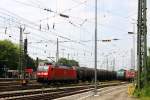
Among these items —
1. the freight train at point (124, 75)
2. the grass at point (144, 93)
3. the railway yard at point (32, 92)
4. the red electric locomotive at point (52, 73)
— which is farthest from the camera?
the freight train at point (124, 75)

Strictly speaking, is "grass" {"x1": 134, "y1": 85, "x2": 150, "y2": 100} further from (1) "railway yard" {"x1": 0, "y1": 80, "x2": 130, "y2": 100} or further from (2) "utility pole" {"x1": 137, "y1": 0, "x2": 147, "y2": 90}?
(1) "railway yard" {"x1": 0, "y1": 80, "x2": 130, "y2": 100}

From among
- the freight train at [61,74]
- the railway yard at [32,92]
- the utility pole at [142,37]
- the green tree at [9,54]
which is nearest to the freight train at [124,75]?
the freight train at [61,74]

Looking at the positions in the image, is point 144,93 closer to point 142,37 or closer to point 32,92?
point 142,37

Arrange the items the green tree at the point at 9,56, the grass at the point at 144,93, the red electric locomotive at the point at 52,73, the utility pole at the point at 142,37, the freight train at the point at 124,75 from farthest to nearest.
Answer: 1. the green tree at the point at 9,56
2. the freight train at the point at 124,75
3. the red electric locomotive at the point at 52,73
4. the utility pole at the point at 142,37
5. the grass at the point at 144,93

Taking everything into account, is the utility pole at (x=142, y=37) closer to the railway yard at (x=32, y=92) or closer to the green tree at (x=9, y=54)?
the railway yard at (x=32, y=92)

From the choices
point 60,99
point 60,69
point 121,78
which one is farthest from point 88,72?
point 60,99

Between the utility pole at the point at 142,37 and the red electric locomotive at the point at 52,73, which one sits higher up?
the utility pole at the point at 142,37

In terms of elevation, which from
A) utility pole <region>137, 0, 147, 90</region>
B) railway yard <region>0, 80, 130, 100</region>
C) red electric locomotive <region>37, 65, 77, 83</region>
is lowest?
railway yard <region>0, 80, 130, 100</region>

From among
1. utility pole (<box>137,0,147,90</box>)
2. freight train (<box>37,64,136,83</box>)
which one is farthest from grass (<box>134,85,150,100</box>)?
freight train (<box>37,64,136,83</box>)

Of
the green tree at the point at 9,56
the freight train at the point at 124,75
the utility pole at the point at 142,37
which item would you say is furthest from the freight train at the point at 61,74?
the green tree at the point at 9,56

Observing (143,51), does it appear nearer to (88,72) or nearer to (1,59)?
(88,72)

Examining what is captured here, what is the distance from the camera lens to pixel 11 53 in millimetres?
119500

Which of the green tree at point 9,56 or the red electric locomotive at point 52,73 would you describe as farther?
the green tree at point 9,56

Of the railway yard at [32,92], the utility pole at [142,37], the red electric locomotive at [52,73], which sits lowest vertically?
the railway yard at [32,92]
